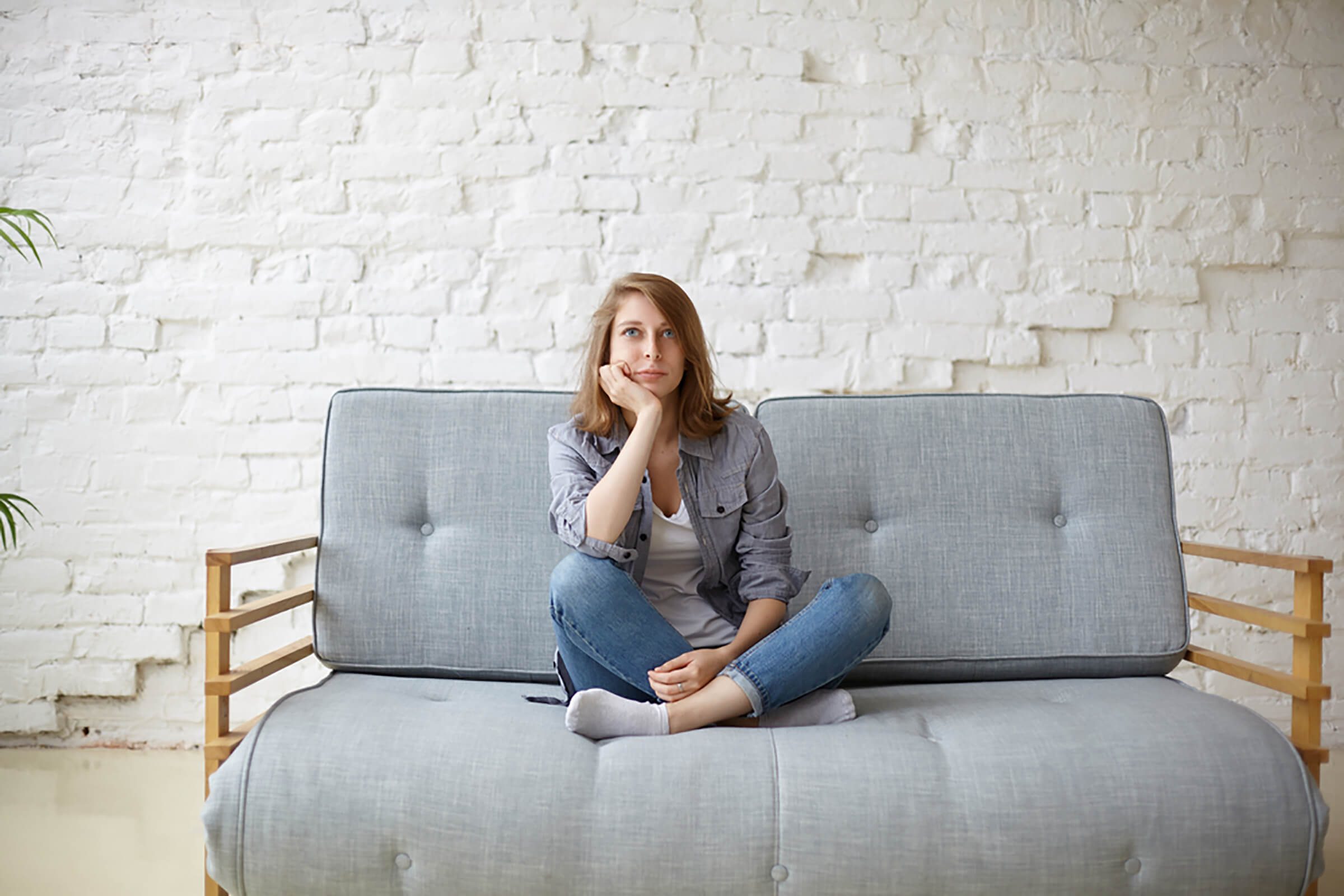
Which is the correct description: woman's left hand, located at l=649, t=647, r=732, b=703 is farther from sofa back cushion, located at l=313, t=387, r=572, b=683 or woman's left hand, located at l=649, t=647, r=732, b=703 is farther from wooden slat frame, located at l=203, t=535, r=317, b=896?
wooden slat frame, located at l=203, t=535, r=317, b=896

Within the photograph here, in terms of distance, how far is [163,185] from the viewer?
257cm

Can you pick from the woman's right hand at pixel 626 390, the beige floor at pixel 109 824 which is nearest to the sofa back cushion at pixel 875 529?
the woman's right hand at pixel 626 390

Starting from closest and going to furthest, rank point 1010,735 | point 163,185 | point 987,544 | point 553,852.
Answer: point 553,852, point 1010,735, point 987,544, point 163,185

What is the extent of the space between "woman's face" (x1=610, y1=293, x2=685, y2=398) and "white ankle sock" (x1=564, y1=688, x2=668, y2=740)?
0.57 m

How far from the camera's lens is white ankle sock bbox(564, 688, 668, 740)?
143cm

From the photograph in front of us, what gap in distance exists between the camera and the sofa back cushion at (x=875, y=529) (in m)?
1.82

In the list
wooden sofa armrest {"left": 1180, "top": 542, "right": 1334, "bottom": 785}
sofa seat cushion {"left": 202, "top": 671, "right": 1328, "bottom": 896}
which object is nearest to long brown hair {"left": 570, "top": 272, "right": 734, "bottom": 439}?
sofa seat cushion {"left": 202, "top": 671, "right": 1328, "bottom": 896}

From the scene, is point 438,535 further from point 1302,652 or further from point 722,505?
point 1302,652

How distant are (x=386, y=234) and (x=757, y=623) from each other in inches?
61.1

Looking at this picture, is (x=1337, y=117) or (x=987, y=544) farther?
(x=1337, y=117)

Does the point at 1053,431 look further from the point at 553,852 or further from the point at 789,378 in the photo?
the point at 553,852

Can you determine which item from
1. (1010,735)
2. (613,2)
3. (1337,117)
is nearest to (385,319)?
(613,2)

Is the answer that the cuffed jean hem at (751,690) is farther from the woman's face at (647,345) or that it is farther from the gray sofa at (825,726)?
the woman's face at (647,345)

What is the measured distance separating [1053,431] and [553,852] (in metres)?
1.29
